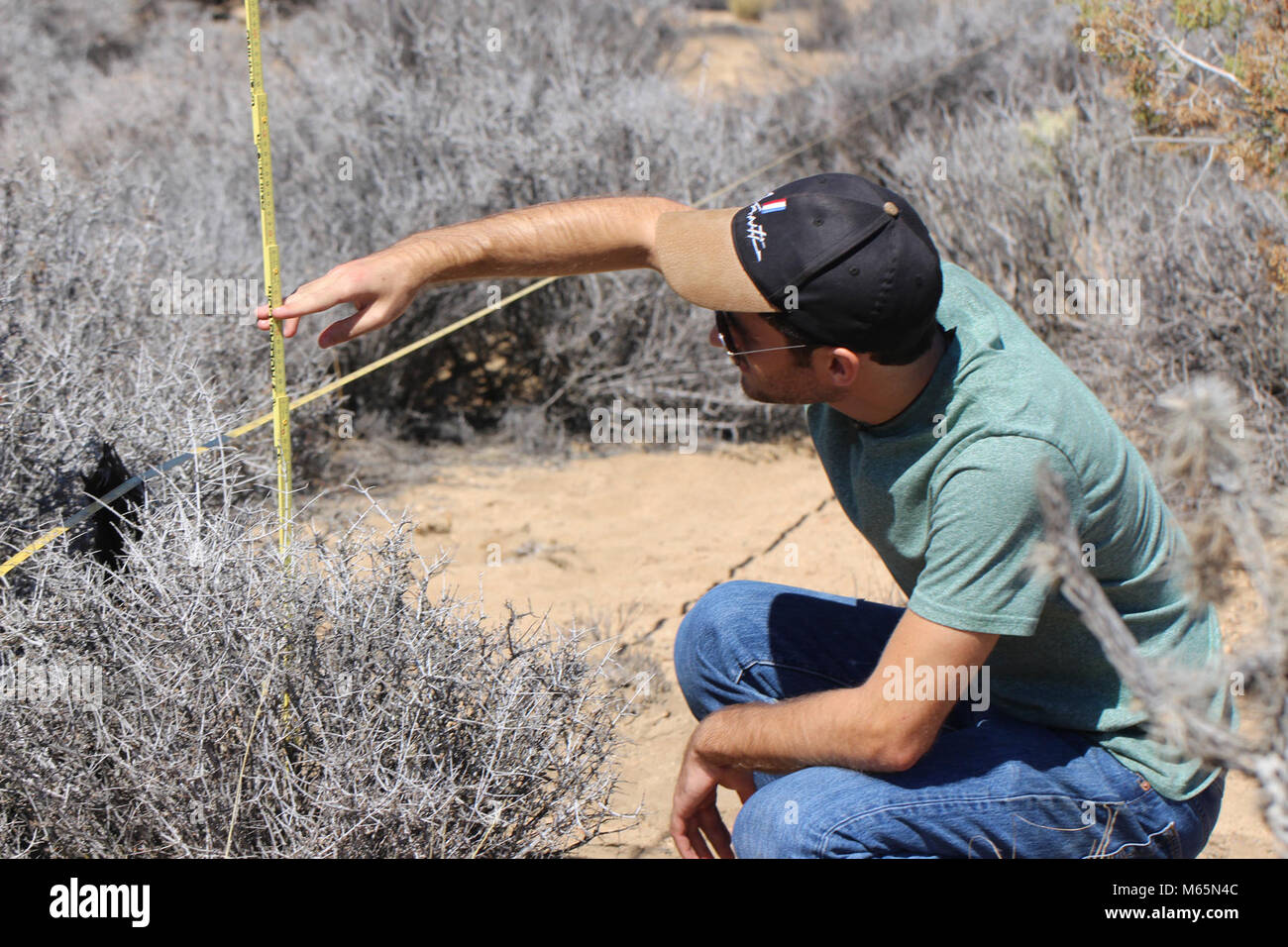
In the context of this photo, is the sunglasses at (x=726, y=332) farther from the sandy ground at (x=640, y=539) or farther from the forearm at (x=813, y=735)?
the sandy ground at (x=640, y=539)

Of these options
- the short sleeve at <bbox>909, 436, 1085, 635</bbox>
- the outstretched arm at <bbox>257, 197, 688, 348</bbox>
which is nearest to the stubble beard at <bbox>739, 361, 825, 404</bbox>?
the short sleeve at <bbox>909, 436, 1085, 635</bbox>

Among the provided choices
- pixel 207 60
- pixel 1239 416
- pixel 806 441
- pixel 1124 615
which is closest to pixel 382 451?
pixel 806 441

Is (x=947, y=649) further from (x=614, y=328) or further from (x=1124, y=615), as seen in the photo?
(x=614, y=328)

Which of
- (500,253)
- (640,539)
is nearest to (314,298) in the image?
(500,253)

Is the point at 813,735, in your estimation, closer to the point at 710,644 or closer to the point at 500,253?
the point at 710,644

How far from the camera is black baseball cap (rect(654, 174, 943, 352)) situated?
6.19 ft

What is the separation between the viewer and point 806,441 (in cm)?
539

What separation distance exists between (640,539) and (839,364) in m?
2.55

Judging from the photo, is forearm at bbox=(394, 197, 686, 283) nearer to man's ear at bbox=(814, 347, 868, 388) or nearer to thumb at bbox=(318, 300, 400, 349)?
thumb at bbox=(318, 300, 400, 349)

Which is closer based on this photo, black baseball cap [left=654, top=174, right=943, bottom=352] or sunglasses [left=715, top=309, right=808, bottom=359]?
black baseball cap [left=654, top=174, right=943, bottom=352]

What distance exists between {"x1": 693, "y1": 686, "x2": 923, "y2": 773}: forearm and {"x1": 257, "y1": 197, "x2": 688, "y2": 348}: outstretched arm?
35.0 inches

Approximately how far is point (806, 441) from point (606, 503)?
1.11 m

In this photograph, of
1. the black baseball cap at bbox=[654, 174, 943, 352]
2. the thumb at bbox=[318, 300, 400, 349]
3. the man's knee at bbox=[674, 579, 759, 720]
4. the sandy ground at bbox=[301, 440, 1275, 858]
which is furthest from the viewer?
the sandy ground at bbox=[301, 440, 1275, 858]

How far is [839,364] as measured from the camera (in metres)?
1.94
